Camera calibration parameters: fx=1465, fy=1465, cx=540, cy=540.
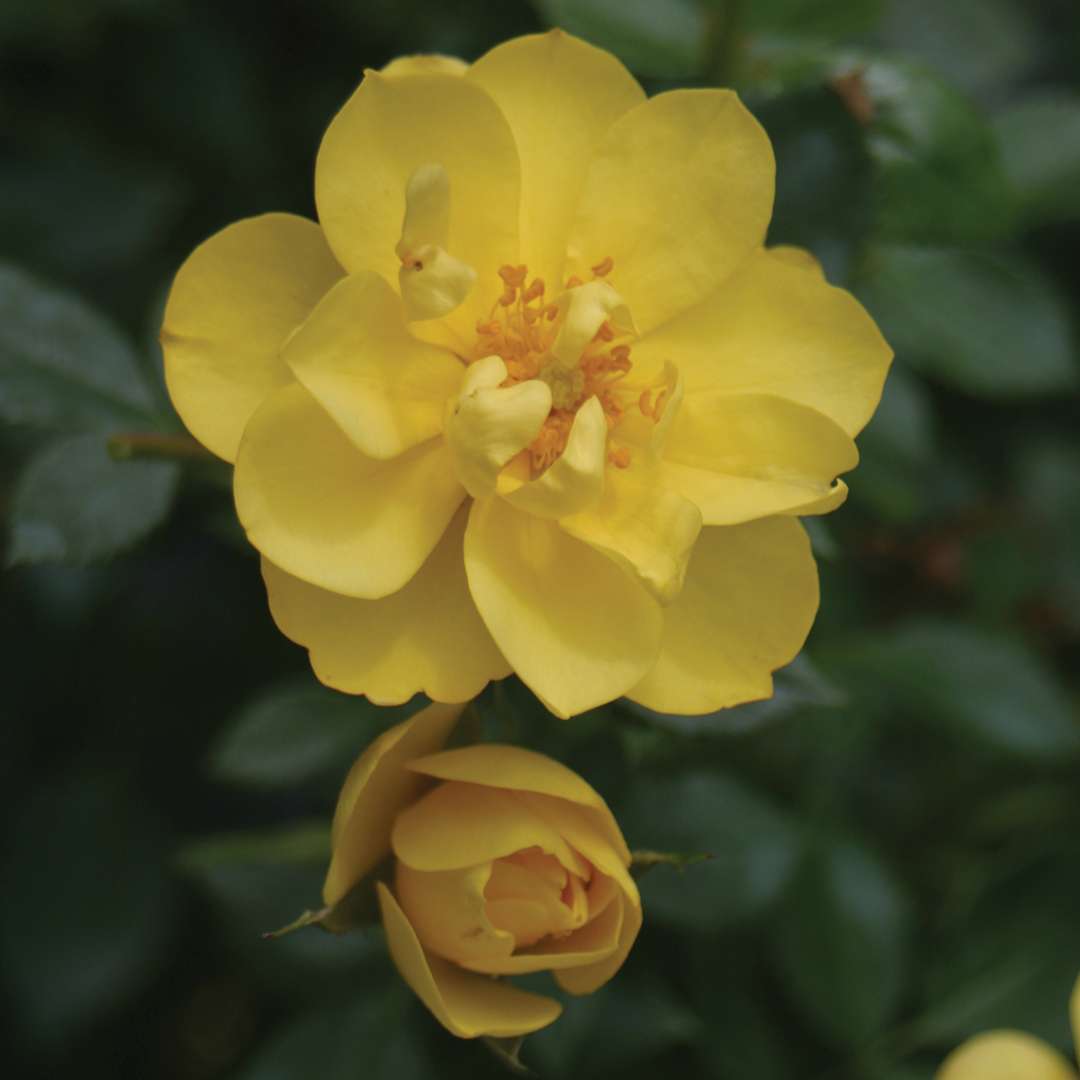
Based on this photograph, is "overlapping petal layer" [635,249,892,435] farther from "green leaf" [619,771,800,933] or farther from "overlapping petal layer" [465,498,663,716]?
"green leaf" [619,771,800,933]

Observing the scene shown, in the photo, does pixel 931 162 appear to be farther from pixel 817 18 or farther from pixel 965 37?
pixel 965 37

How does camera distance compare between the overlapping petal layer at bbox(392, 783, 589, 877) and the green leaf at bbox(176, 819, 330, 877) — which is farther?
the green leaf at bbox(176, 819, 330, 877)

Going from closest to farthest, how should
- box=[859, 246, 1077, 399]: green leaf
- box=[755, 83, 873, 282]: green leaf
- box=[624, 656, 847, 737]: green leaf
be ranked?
box=[624, 656, 847, 737]: green leaf → box=[755, 83, 873, 282]: green leaf → box=[859, 246, 1077, 399]: green leaf

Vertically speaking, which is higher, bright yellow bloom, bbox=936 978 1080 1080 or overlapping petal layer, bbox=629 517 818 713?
overlapping petal layer, bbox=629 517 818 713

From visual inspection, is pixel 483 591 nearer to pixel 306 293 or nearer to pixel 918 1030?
pixel 306 293

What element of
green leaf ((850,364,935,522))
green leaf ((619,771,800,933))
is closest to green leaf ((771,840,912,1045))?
green leaf ((619,771,800,933))

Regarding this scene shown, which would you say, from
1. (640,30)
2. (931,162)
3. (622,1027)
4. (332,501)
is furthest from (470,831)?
(640,30)

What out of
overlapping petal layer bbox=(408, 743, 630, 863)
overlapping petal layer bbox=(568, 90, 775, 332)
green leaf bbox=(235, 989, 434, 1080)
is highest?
overlapping petal layer bbox=(568, 90, 775, 332)
